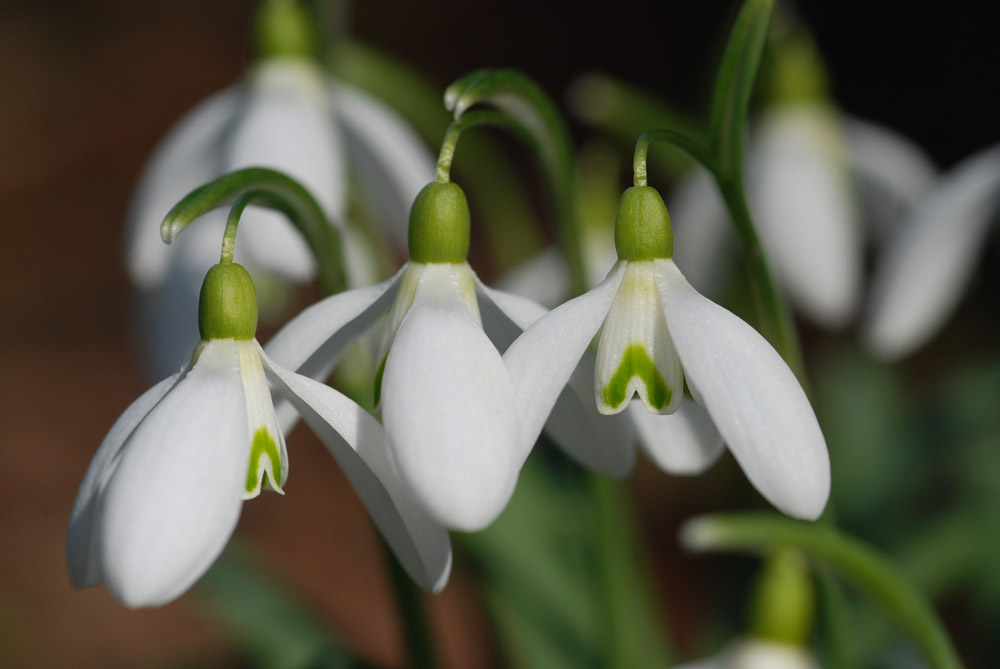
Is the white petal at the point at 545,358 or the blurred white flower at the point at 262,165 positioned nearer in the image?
the white petal at the point at 545,358

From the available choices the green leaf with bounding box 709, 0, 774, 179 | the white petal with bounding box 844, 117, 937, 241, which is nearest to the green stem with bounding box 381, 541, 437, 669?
the green leaf with bounding box 709, 0, 774, 179

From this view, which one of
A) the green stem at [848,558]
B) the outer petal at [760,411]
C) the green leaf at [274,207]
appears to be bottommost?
the green stem at [848,558]

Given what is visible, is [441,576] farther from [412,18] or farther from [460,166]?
[412,18]

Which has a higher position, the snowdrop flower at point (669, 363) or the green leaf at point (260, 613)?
the snowdrop flower at point (669, 363)

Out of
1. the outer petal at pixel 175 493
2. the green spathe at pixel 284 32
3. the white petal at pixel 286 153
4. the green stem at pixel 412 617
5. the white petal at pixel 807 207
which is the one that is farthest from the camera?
the white petal at pixel 807 207

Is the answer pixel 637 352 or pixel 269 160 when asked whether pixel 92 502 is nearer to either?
pixel 637 352

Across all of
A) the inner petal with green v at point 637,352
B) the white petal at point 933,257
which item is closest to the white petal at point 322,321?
the inner petal with green v at point 637,352

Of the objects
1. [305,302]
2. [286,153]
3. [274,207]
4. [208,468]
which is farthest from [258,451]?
[305,302]

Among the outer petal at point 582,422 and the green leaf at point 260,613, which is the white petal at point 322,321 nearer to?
the outer petal at point 582,422
